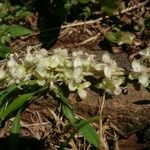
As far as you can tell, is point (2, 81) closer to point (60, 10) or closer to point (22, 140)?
point (22, 140)

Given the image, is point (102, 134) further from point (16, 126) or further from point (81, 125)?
point (16, 126)

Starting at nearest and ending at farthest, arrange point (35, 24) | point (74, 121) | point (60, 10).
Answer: point (74, 121) → point (60, 10) → point (35, 24)

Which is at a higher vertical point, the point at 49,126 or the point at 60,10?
the point at 60,10

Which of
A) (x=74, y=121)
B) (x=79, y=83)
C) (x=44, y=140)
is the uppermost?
(x=79, y=83)

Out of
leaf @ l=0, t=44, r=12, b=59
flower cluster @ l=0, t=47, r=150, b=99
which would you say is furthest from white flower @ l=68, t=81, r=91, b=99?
leaf @ l=0, t=44, r=12, b=59

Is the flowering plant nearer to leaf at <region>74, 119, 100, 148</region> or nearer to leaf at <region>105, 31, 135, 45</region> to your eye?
leaf at <region>74, 119, 100, 148</region>

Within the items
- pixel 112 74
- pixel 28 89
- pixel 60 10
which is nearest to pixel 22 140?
pixel 28 89

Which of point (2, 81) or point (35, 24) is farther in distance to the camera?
point (35, 24)
